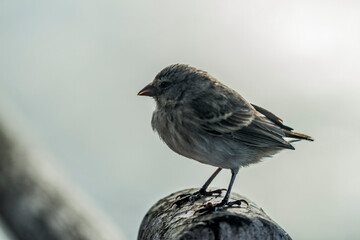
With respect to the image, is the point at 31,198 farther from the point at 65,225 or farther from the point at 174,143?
the point at 174,143

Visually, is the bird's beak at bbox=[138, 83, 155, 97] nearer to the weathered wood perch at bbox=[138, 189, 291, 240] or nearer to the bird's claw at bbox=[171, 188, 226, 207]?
the bird's claw at bbox=[171, 188, 226, 207]

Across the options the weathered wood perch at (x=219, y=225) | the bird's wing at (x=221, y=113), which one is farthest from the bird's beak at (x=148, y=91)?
the weathered wood perch at (x=219, y=225)

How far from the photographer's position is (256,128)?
4.62 m

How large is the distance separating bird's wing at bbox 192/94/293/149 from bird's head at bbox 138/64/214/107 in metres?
0.17

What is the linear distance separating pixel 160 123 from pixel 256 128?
2.62ft

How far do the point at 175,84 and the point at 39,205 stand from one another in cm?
149

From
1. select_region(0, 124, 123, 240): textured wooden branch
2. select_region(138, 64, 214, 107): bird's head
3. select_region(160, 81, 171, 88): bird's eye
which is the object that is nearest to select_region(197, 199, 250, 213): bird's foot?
select_region(0, 124, 123, 240): textured wooden branch

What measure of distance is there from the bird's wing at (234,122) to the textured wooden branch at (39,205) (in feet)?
3.88

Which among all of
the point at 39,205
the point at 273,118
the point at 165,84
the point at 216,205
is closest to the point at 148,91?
the point at 165,84

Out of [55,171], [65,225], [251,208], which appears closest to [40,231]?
[65,225]

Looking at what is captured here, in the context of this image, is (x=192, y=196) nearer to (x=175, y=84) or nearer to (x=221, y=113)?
(x=221, y=113)

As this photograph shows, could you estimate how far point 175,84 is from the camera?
4746 millimetres

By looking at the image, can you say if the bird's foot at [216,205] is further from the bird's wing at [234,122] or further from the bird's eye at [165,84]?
the bird's eye at [165,84]

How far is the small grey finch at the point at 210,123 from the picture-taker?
429cm
